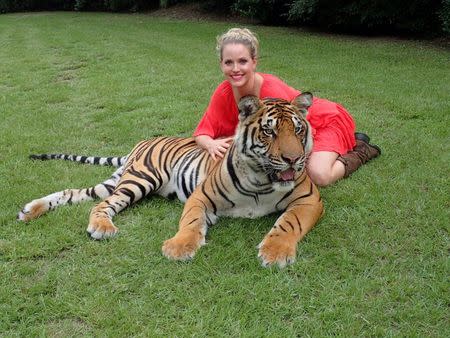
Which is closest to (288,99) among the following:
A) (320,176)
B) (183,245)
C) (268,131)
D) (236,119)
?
(236,119)

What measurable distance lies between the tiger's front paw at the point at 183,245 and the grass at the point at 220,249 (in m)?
0.06

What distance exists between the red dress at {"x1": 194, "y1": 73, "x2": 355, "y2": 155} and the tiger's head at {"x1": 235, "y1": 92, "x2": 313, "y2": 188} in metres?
0.84

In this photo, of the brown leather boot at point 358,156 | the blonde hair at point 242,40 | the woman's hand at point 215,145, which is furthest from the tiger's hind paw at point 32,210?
the brown leather boot at point 358,156

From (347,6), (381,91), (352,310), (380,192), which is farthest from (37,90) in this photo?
(347,6)

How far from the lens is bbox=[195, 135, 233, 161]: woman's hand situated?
421cm

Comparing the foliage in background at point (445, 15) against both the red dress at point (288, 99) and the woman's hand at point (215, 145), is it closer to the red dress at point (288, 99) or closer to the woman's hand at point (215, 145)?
the red dress at point (288, 99)

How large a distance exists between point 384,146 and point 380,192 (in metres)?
1.34

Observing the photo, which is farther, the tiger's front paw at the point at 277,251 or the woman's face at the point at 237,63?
the woman's face at the point at 237,63

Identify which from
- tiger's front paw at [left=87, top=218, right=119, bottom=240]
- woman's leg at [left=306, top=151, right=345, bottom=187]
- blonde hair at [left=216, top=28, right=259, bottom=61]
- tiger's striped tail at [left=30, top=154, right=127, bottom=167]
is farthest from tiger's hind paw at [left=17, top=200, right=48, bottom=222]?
woman's leg at [left=306, top=151, right=345, bottom=187]

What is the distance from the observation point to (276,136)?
11.2 feet

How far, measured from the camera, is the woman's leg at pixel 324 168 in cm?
443

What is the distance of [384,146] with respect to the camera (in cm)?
554

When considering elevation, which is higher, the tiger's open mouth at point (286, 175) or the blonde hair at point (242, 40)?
the blonde hair at point (242, 40)

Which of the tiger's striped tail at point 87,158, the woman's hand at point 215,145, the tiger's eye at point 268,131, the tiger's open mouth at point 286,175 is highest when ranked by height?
the tiger's eye at point 268,131
